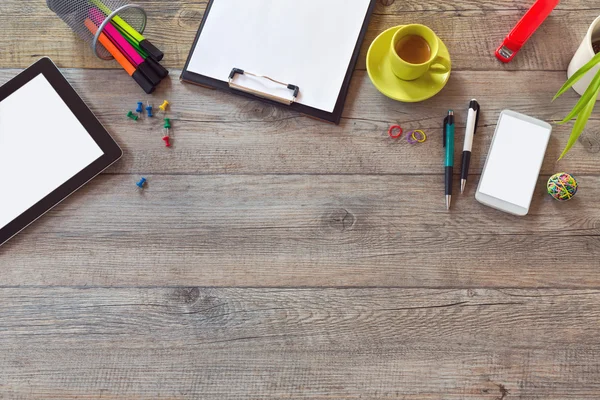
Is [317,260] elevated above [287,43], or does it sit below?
below

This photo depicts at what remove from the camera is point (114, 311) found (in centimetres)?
79

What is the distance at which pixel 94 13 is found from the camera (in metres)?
0.81

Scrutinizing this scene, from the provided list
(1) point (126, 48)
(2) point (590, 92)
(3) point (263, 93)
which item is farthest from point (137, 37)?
(2) point (590, 92)

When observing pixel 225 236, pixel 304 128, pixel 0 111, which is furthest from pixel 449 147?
pixel 0 111

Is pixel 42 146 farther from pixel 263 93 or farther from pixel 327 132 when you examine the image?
pixel 327 132

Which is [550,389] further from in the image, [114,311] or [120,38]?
[120,38]

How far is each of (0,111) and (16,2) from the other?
0.22 meters

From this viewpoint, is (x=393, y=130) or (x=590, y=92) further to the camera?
(x=393, y=130)

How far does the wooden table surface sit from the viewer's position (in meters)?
0.76

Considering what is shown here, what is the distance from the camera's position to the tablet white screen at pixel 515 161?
774 millimetres

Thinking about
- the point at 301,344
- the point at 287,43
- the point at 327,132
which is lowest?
the point at 301,344

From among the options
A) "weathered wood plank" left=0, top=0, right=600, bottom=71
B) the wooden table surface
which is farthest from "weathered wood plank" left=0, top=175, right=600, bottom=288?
"weathered wood plank" left=0, top=0, right=600, bottom=71

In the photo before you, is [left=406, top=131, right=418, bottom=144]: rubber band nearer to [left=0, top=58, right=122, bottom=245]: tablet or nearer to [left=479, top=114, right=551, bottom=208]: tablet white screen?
[left=479, top=114, right=551, bottom=208]: tablet white screen

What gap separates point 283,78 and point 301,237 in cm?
28
